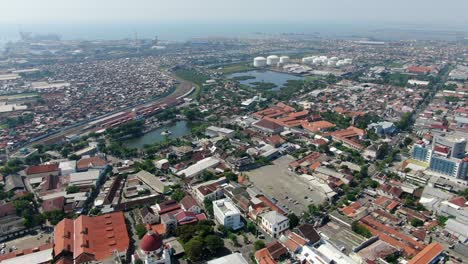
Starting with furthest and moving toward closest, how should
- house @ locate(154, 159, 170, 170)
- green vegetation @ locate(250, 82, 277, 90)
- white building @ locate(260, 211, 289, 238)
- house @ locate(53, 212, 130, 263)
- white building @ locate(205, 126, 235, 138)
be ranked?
green vegetation @ locate(250, 82, 277, 90) < white building @ locate(205, 126, 235, 138) < house @ locate(154, 159, 170, 170) < white building @ locate(260, 211, 289, 238) < house @ locate(53, 212, 130, 263)

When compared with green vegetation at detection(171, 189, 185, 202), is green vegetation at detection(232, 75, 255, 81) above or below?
above

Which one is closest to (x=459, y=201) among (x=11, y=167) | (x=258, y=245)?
(x=258, y=245)

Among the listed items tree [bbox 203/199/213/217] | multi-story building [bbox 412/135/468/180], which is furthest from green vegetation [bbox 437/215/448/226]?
tree [bbox 203/199/213/217]

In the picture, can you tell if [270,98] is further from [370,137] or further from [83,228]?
[83,228]

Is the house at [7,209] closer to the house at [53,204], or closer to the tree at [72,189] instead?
the house at [53,204]

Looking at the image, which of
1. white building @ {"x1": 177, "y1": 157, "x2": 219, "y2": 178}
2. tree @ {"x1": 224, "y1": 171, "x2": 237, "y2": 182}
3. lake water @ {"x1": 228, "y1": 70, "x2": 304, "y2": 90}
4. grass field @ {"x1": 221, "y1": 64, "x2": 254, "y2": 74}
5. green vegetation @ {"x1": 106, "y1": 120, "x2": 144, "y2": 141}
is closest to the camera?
tree @ {"x1": 224, "y1": 171, "x2": 237, "y2": 182}

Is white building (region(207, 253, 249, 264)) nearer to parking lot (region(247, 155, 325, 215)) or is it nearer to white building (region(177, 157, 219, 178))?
parking lot (region(247, 155, 325, 215))

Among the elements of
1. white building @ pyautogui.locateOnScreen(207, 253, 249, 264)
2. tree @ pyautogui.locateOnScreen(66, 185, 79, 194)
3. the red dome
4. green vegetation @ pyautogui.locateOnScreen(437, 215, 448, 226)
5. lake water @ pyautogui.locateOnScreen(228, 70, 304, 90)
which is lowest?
green vegetation @ pyautogui.locateOnScreen(437, 215, 448, 226)
